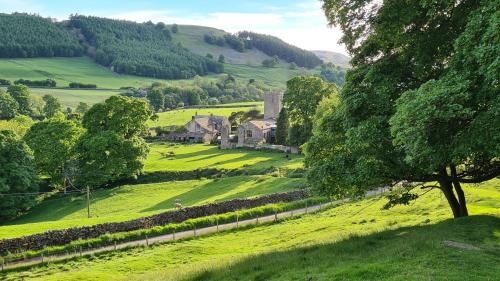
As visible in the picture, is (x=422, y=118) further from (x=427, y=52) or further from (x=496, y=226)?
(x=496, y=226)

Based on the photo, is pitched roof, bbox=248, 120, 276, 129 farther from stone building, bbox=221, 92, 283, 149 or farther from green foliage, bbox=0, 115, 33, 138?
green foliage, bbox=0, 115, 33, 138

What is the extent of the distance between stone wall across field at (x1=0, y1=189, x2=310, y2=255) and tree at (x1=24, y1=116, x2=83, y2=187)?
30718 millimetres

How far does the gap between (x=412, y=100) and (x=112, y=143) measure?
59.4 m

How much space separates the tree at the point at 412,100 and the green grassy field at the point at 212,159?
1737 inches

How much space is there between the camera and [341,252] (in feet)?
67.6

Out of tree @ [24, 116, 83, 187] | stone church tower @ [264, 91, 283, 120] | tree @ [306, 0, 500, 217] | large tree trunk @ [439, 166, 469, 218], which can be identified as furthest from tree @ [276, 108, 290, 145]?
large tree trunk @ [439, 166, 469, 218]

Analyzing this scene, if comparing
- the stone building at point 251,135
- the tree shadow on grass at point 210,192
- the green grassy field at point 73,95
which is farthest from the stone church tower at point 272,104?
the tree shadow on grass at point 210,192

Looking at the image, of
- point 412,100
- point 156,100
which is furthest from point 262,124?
point 412,100

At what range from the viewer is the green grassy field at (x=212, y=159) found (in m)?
79.3

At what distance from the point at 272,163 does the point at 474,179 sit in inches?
2210

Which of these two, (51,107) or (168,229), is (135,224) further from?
(51,107)

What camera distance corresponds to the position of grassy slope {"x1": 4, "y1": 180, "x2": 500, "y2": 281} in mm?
16055

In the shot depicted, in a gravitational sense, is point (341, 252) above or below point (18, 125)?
above

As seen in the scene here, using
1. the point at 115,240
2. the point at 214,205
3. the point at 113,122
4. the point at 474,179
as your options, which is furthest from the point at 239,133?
the point at 474,179
